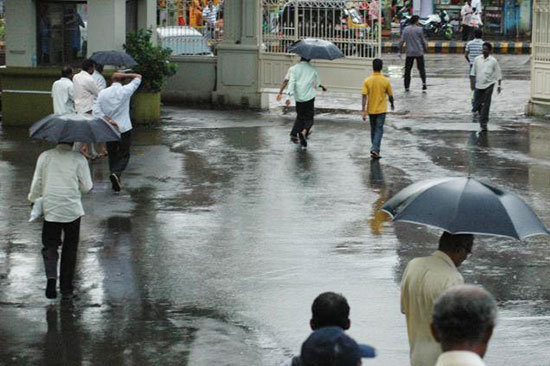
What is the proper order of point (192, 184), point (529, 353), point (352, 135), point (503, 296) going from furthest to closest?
point (352, 135) → point (192, 184) → point (503, 296) → point (529, 353)

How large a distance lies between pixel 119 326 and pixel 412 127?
42.2ft

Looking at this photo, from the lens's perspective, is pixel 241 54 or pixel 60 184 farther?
pixel 241 54

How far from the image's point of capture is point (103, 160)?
1728 cm

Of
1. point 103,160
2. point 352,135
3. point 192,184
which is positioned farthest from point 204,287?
point 352,135

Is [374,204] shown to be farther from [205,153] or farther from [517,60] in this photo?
Answer: [517,60]

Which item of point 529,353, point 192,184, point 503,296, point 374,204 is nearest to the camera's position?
point 529,353

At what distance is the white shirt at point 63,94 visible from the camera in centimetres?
1606

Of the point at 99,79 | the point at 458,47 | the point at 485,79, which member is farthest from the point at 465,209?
the point at 458,47

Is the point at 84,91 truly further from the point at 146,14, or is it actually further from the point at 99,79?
the point at 146,14

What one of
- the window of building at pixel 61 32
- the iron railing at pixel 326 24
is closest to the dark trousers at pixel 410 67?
the iron railing at pixel 326 24

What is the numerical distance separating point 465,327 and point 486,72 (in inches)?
672

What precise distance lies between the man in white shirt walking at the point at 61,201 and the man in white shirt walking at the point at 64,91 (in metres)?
6.29

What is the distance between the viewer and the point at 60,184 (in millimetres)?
9727

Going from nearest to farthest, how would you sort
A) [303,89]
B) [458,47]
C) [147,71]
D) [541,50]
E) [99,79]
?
[99,79]
[303,89]
[147,71]
[541,50]
[458,47]
